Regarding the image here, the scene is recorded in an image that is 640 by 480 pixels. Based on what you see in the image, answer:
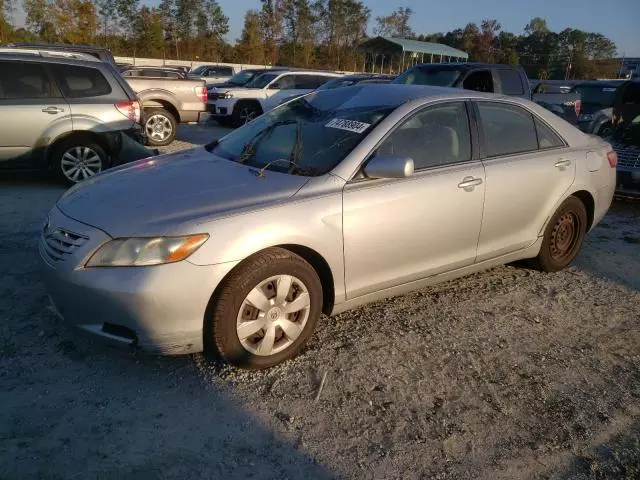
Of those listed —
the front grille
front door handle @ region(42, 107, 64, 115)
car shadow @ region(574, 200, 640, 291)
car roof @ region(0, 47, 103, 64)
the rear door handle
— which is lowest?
car shadow @ region(574, 200, 640, 291)

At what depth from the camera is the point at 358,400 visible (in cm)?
285

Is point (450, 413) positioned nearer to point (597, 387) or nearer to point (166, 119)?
point (597, 387)

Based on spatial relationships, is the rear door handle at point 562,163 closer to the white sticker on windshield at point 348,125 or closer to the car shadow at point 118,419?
the white sticker on windshield at point 348,125

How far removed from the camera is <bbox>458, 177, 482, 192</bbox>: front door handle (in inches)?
145

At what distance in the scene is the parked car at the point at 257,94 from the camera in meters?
14.3

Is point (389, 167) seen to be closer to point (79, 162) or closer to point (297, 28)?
point (79, 162)

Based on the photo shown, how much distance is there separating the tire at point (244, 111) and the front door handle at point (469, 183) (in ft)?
37.1

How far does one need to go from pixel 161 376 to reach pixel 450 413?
1596mm

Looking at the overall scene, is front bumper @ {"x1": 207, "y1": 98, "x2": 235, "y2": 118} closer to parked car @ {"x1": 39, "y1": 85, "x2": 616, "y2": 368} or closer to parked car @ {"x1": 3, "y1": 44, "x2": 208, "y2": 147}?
parked car @ {"x1": 3, "y1": 44, "x2": 208, "y2": 147}

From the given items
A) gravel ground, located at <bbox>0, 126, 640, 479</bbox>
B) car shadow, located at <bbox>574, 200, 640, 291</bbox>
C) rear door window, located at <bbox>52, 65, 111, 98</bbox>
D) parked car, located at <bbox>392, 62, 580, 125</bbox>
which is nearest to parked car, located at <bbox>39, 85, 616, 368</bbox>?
gravel ground, located at <bbox>0, 126, 640, 479</bbox>

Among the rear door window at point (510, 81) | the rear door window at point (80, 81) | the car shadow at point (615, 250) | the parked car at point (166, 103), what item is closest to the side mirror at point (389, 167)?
the car shadow at point (615, 250)

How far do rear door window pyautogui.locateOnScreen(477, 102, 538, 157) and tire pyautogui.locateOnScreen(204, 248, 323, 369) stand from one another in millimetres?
1842

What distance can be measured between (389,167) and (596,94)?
13.1 metres

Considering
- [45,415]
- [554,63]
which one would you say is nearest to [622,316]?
[45,415]
